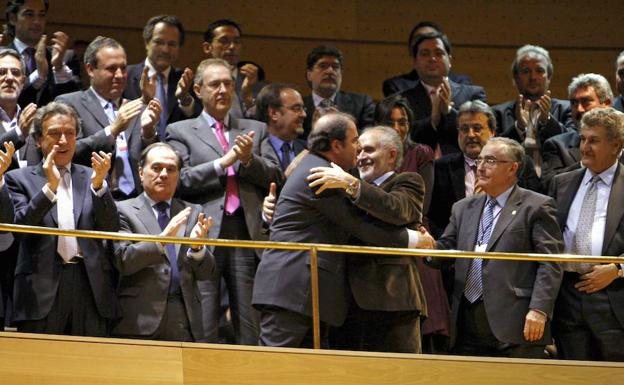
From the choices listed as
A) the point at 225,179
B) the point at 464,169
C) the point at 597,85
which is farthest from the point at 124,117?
the point at 597,85

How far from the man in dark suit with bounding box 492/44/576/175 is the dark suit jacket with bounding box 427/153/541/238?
1.19 ft

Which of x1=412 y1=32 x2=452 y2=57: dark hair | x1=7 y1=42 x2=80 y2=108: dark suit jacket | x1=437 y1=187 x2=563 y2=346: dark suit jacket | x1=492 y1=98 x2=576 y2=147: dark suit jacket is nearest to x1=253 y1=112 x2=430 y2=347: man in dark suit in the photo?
x1=437 y1=187 x2=563 y2=346: dark suit jacket

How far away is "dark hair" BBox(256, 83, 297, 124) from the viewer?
5.73 meters

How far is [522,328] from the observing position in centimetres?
465

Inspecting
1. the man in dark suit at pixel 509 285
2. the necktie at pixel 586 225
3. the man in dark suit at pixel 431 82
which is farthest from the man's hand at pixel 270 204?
the man in dark suit at pixel 431 82

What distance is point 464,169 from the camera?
5.70 m

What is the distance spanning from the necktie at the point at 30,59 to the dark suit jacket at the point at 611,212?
255cm

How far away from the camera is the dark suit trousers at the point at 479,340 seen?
4.68 m

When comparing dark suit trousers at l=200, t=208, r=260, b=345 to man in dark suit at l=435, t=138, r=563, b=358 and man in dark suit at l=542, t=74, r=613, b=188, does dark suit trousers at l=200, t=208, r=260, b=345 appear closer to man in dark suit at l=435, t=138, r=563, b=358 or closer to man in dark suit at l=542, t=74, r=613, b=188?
man in dark suit at l=435, t=138, r=563, b=358

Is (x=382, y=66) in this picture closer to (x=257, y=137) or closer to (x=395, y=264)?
(x=257, y=137)

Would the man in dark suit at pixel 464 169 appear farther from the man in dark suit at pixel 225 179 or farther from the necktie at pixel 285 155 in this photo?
the man in dark suit at pixel 225 179

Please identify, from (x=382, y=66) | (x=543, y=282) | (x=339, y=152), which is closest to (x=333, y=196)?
(x=339, y=152)

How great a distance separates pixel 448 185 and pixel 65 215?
71.4 inches

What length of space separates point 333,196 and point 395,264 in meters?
0.34
